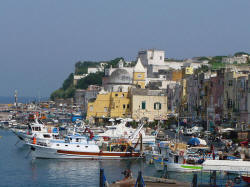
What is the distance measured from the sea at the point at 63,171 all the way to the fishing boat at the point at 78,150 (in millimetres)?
848

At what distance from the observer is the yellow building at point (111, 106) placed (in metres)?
111

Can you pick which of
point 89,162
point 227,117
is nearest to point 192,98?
point 227,117

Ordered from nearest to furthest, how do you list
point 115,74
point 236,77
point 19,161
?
point 19,161 < point 236,77 < point 115,74

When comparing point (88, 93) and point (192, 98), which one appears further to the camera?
point (88, 93)

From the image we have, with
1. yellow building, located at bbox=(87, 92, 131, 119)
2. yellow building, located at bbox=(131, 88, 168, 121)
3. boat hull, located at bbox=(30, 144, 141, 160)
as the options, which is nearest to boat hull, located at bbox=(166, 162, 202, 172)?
boat hull, located at bbox=(30, 144, 141, 160)

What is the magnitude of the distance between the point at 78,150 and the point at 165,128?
34.3 metres

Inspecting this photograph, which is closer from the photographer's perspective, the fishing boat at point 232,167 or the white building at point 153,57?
the fishing boat at point 232,167

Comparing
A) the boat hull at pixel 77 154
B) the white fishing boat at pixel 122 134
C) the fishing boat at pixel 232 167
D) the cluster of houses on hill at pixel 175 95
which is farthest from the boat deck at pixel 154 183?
the cluster of houses on hill at pixel 175 95

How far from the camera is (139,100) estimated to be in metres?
108

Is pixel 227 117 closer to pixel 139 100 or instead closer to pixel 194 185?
pixel 139 100

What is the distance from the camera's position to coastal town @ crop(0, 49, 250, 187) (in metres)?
53.9

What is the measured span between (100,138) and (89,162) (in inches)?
527

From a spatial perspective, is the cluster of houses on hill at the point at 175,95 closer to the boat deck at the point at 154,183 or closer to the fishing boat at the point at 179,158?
the fishing boat at the point at 179,158

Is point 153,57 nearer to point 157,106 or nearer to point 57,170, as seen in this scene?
point 157,106
